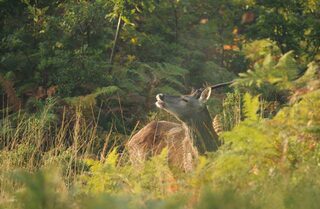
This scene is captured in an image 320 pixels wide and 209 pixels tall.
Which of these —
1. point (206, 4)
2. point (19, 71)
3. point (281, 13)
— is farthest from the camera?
point (206, 4)

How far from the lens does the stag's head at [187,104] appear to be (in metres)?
9.42

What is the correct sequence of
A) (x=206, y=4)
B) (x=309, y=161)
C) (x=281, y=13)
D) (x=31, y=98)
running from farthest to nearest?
(x=206, y=4)
(x=281, y=13)
(x=31, y=98)
(x=309, y=161)

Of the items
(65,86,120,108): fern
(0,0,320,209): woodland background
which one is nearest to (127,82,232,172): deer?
(0,0,320,209): woodland background

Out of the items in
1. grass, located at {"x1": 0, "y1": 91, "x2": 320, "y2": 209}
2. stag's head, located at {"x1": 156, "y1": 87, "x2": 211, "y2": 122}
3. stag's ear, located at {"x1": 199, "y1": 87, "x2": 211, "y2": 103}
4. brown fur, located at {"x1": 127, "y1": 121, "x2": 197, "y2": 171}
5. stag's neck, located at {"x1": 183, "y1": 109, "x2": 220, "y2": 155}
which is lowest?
brown fur, located at {"x1": 127, "y1": 121, "x2": 197, "y2": 171}

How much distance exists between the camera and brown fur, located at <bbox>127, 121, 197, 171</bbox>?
9.02 metres

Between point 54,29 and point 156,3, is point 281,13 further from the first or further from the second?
point 54,29

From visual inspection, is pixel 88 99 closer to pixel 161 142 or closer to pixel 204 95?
pixel 161 142

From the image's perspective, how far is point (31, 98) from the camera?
12.3 meters

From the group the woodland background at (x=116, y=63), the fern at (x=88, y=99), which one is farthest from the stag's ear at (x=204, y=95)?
the fern at (x=88, y=99)

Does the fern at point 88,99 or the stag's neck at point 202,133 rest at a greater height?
the stag's neck at point 202,133

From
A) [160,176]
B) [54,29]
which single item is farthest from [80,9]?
[160,176]

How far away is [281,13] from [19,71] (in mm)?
4900

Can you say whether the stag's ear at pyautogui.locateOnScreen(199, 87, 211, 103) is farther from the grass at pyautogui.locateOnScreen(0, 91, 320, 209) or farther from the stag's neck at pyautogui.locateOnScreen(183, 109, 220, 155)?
the grass at pyautogui.locateOnScreen(0, 91, 320, 209)

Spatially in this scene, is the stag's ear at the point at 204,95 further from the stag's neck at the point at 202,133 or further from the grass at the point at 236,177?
the grass at the point at 236,177
